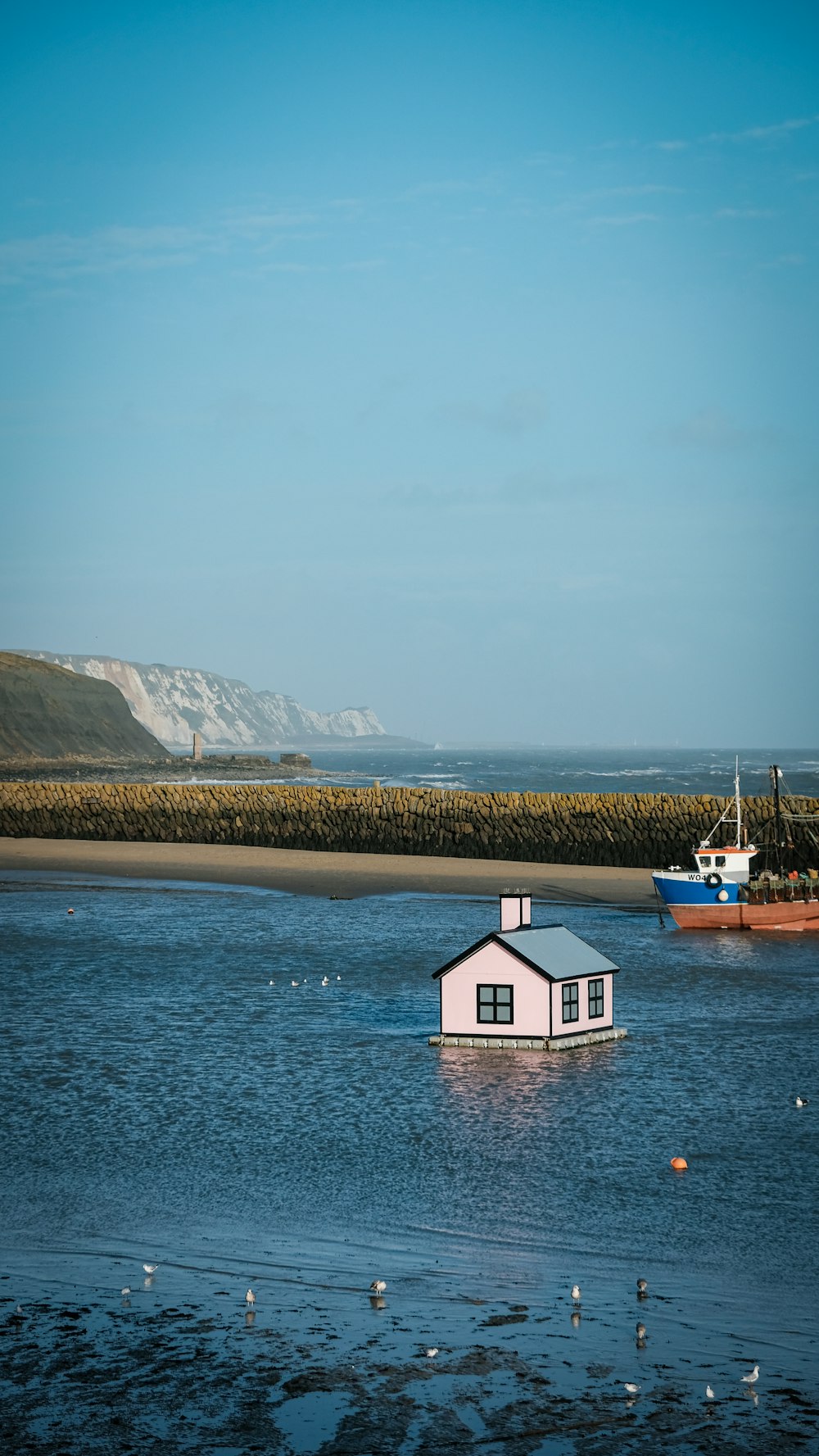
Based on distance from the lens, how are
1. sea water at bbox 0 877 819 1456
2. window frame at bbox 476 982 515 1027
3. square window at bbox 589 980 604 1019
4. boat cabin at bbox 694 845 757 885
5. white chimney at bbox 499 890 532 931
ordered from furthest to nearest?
boat cabin at bbox 694 845 757 885 < white chimney at bbox 499 890 532 931 < square window at bbox 589 980 604 1019 < window frame at bbox 476 982 515 1027 < sea water at bbox 0 877 819 1456

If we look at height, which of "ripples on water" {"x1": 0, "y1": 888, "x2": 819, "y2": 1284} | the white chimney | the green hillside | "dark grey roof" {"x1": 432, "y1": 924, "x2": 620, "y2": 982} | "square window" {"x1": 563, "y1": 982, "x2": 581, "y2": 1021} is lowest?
"ripples on water" {"x1": 0, "y1": 888, "x2": 819, "y2": 1284}

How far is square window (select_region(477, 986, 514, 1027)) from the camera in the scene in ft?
74.9

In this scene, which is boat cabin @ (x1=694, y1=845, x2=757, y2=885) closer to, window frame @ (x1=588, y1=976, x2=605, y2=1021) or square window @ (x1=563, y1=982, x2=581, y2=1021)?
window frame @ (x1=588, y1=976, x2=605, y2=1021)

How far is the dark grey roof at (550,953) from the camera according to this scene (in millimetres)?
22031

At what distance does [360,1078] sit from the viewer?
2066 cm

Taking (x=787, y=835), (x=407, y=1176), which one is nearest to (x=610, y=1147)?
(x=407, y=1176)

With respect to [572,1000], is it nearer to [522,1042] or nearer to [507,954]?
[522,1042]

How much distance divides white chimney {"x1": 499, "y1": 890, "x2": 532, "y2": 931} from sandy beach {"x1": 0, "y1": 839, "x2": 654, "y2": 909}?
20.1 m

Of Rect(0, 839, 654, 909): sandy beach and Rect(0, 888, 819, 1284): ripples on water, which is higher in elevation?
Rect(0, 839, 654, 909): sandy beach

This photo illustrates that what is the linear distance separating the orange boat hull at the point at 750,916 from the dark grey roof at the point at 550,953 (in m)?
15.4

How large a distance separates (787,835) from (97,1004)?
90.6ft

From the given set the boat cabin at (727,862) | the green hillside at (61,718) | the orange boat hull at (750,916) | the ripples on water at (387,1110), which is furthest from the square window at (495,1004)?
the green hillside at (61,718)

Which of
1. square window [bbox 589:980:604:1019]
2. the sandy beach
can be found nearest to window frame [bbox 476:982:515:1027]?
square window [bbox 589:980:604:1019]

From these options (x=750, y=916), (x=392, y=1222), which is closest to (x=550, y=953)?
(x=392, y=1222)
